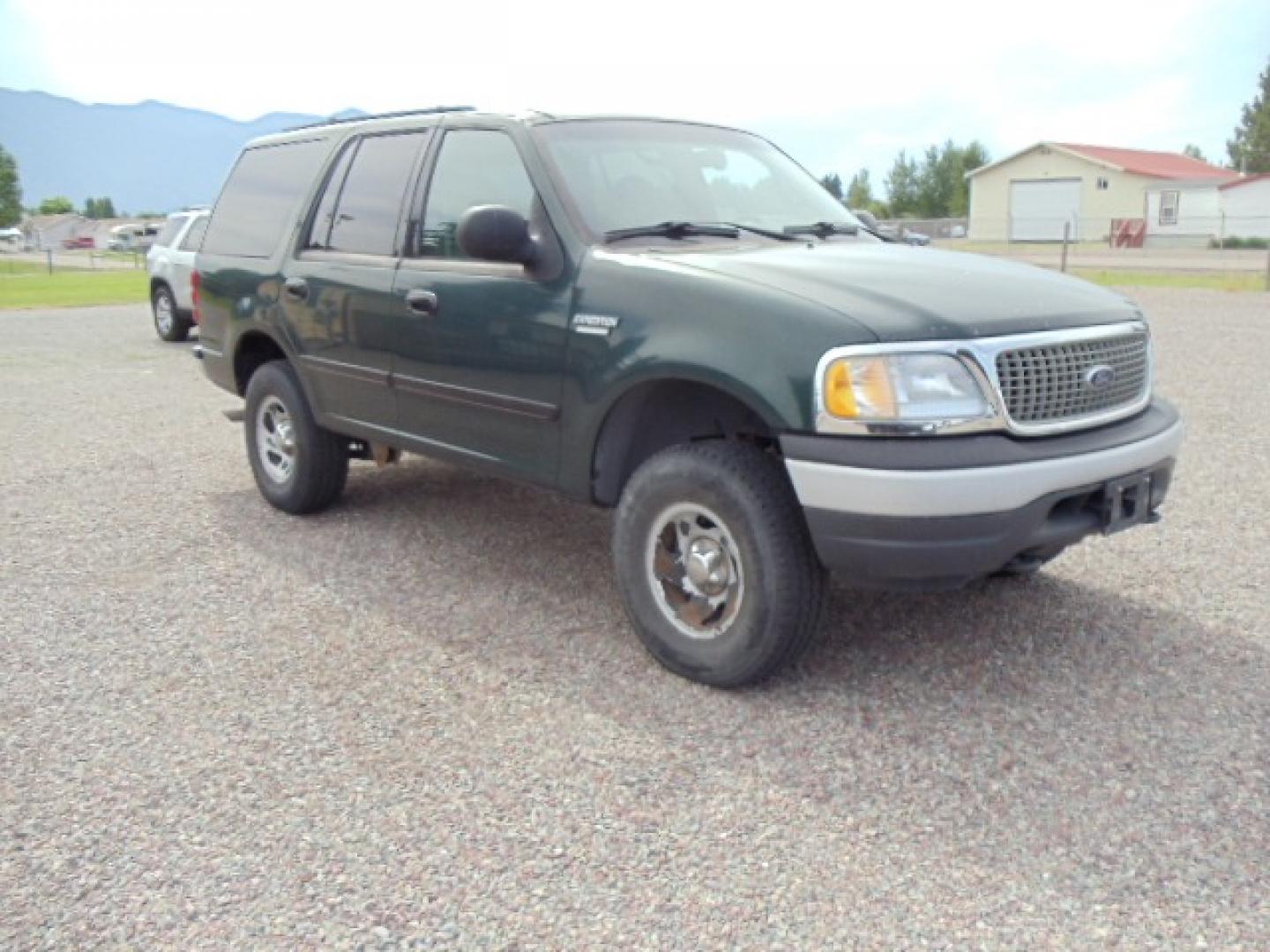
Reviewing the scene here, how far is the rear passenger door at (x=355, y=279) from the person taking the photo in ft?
16.3

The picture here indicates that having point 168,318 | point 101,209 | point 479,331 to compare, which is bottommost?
point 168,318

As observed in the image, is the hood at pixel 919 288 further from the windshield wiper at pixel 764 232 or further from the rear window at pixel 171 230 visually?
the rear window at pixel 171 230

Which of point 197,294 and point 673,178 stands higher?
point 673,178

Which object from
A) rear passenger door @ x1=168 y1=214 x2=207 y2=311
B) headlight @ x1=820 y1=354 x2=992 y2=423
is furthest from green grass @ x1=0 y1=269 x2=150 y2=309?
headlight @ x1=820 y1=354 x2=992 y2=423

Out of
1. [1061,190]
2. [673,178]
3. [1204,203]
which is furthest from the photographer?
[1061,190]

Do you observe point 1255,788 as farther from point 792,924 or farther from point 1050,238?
point 1050,238

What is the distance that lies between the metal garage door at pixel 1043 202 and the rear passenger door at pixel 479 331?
51923 mm

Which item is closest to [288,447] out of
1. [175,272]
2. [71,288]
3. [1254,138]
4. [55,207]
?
[175,272]

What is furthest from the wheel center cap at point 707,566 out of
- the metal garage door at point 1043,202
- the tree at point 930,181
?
the tree at point 930,181

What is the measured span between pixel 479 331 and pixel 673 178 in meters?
1.01

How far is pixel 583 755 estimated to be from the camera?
133 inches

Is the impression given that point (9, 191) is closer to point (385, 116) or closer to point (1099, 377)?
point (385, 116)

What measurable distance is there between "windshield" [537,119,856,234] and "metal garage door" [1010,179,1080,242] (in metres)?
51.1

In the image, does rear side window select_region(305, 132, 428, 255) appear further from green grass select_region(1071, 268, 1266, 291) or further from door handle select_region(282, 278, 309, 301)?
green grass select_region(1071, 268, 1266, 291)
